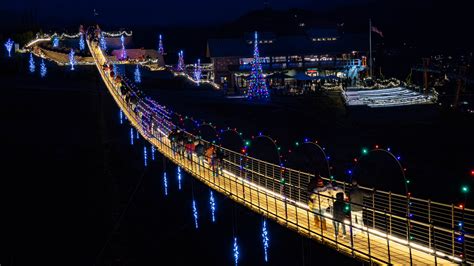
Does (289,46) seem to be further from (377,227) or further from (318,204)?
(318,204)

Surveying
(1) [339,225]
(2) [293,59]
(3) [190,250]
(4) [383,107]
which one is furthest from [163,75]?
(1) [339,225]

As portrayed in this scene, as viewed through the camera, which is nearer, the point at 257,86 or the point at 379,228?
the point at 379,228

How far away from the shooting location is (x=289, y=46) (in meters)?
51.8

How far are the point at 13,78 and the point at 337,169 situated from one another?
22.7 meters

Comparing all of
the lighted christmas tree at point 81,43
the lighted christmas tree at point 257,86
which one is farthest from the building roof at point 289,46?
the lighted christmas tree at point 257,86

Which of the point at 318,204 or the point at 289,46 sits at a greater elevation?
the point at 289,46

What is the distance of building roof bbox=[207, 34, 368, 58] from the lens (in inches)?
1977

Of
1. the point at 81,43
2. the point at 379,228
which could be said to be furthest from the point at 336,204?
the point at 81,43

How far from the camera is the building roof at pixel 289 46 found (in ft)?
165

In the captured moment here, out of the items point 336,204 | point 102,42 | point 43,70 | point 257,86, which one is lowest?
point 336,204

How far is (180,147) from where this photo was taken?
16422 mm

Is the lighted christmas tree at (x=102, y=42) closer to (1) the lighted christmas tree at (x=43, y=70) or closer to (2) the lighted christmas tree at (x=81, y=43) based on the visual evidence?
(2) the lighted christmas tree at (x=81, y=43)

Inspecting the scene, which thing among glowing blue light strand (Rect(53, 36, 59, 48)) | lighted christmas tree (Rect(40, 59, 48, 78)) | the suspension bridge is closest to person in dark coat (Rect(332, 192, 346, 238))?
the suspension bridge

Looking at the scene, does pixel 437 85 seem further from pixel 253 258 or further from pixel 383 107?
pixel 253 258
